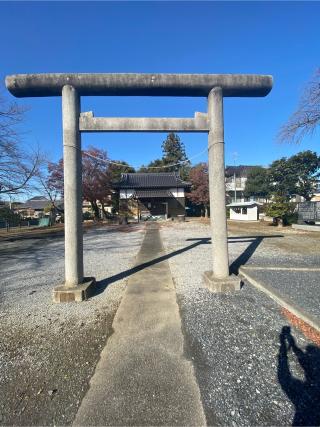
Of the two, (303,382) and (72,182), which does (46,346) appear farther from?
(303,382)

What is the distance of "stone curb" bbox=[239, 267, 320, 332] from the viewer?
10.3 feet

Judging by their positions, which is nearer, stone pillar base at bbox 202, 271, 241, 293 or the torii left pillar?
the torii left pillar

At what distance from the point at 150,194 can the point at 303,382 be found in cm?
2594

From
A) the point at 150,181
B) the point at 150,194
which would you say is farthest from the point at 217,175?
the point at 150,181

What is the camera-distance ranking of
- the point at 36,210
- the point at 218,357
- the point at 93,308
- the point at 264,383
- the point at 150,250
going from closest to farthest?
the point at 264,383, the point at 218,357, the point at 93,308, the point at 150,250, the point at 36,210

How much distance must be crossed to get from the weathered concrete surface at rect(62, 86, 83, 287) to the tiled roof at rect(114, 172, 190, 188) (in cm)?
2387

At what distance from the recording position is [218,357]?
99.8 inches

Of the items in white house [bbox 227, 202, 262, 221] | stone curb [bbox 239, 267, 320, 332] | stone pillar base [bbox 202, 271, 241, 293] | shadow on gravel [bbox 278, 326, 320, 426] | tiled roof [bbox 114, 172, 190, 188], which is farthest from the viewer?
tiled roof [bbox 114, 172, 190, 188]

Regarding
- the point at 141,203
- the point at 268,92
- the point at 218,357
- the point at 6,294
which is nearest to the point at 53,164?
the point at 141,203

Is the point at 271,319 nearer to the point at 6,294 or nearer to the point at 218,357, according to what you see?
the point at 218,357

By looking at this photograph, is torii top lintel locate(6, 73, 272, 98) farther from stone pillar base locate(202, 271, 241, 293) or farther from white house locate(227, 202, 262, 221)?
white house locate(227, 202, 262, 221)

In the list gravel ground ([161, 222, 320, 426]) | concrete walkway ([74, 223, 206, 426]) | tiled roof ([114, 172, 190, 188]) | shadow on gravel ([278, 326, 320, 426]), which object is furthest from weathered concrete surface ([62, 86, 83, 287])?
tiled roof ([114, 172, 190, 188])

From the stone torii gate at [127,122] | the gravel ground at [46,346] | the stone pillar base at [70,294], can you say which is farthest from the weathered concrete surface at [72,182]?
the gravel ground at [46,346]

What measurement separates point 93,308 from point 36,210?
58.0 m
